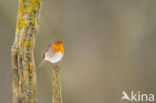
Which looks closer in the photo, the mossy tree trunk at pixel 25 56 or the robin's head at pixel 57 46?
the mossy tree trunk at pixel 25 56

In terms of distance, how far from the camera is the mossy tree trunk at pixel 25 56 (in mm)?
1804

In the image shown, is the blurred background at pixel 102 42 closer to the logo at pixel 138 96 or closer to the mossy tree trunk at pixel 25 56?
the logo at pixel 138 96

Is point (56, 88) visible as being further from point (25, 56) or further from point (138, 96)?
point (138, 96)

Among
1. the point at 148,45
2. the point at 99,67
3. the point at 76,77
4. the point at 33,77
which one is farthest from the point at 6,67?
the point at 33,77

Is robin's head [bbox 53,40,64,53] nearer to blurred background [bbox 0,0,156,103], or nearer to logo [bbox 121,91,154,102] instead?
blurred background [bbox 0,0,156,103]

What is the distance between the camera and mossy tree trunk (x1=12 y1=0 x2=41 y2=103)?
5.92 ft

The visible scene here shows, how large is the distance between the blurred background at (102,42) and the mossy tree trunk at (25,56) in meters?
2.47

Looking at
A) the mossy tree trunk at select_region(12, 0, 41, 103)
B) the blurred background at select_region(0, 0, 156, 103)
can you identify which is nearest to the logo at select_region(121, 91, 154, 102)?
the blurred background at select_region(0, 0, 156, 103)

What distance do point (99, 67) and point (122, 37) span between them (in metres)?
0.49

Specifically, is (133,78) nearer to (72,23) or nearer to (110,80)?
(110,80)

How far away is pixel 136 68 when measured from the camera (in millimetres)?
4410

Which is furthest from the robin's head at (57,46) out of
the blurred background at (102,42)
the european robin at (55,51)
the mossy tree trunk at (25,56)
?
the blurred background at (102,42)

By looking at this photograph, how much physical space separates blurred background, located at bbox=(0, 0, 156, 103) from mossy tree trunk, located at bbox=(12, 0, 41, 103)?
2466mm

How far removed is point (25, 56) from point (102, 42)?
8.73 feet
